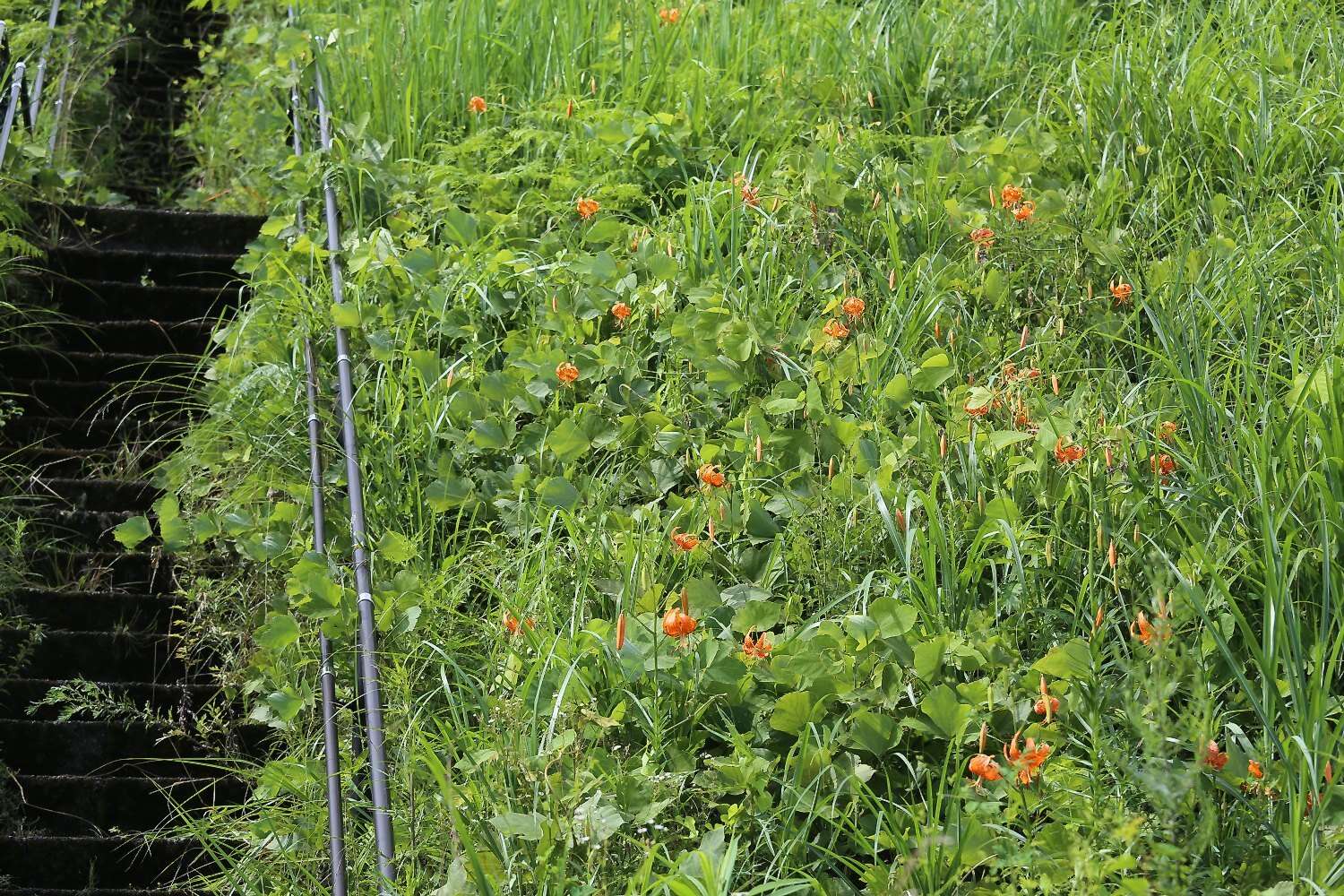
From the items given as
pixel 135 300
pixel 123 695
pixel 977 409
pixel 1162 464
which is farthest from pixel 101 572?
pixel 1162 464

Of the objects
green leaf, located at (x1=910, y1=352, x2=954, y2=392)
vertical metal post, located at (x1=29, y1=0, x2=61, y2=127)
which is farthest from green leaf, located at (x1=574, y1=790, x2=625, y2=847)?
vertical metal post, located at (x1=29, y1=0, x2=61, y2=127)

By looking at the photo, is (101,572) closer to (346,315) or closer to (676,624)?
(346,315)

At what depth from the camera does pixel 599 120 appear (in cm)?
543

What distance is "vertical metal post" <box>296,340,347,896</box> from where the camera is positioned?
9.51 feet

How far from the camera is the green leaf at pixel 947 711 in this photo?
9.34 ft

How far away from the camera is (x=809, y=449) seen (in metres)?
3.75

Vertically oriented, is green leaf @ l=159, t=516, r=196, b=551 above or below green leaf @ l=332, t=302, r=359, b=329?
below

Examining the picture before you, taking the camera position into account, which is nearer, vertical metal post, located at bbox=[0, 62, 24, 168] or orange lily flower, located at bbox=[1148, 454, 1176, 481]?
orange lily flower, located at bbox=[1148, 454, 1176, 481]

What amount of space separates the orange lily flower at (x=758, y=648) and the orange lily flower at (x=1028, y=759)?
0.58m

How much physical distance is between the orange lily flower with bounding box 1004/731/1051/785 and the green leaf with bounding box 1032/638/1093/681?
0.86 ft

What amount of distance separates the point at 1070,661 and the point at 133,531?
8.75 feet

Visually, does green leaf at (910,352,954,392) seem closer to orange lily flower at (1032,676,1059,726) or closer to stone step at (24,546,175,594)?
orange lily flower at (1032,676,1059,726)

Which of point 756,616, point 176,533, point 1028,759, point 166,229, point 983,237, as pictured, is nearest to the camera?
point 1028,759

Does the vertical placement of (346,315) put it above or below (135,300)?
above
